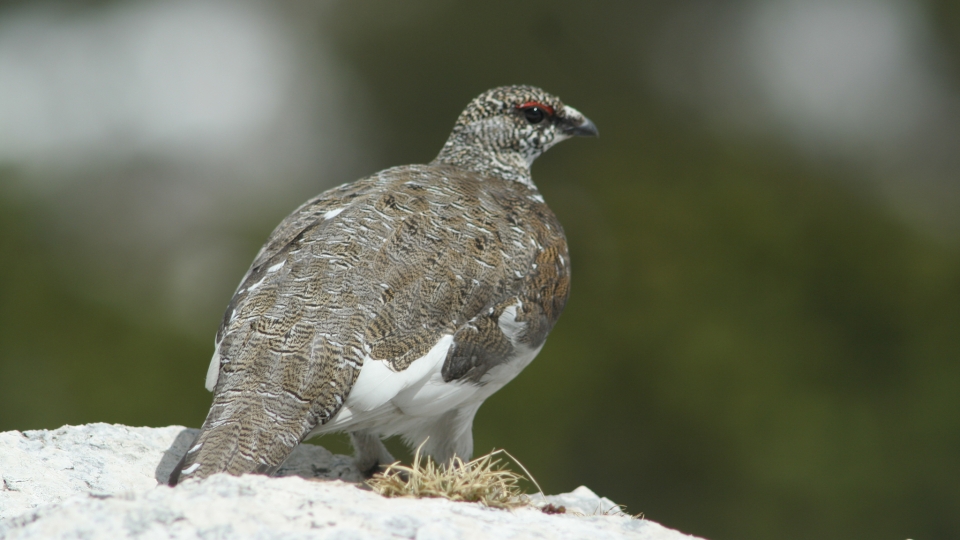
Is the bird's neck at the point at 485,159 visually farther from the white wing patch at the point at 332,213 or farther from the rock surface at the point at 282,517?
the rock surface at the point at 282,517

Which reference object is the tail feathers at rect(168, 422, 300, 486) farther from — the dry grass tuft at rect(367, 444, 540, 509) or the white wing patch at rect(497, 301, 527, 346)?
the white wing patch at rect(497, 301, 527, 346)

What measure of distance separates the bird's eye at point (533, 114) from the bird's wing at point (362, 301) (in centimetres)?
143

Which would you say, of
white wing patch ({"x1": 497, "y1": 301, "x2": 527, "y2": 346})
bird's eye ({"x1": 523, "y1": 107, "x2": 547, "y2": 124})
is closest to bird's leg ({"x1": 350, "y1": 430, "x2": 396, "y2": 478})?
white wing patch ({"x1": 497, "y1": 301, "x2": 527, "y2": 346})

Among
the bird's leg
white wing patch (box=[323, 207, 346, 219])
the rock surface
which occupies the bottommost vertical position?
the bird's leg

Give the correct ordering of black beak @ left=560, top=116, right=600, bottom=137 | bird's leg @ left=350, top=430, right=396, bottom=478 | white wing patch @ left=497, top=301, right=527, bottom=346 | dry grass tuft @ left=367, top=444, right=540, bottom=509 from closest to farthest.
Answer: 1. dry grass tuft @ left=367, top=444, right=540, bottom=509
2. white wing patch @ left=497, top=301, right=527, bottom=346
3. bird's leg @ left=350, top=430, right=396, bottom=478
4. black beak @ left=560, top=116, right=600, bottom=137

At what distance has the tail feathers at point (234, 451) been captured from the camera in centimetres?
316

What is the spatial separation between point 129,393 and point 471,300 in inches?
285

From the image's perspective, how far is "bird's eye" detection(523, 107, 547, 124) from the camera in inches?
249

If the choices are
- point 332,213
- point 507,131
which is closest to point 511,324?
point 332,213

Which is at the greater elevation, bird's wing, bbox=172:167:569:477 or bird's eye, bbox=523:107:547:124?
bird's eye, bbox=523:107:547:124

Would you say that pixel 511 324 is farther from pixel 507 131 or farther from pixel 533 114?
pixel 533 114

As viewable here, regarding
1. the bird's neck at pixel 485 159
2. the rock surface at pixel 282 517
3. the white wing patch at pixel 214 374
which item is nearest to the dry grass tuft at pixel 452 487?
the rock surface at pixel 282 517

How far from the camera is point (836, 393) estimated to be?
11.2 m

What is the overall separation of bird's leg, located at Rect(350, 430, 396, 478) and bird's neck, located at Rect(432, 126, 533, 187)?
195cm
